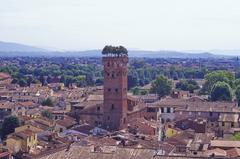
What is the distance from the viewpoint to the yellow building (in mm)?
41037

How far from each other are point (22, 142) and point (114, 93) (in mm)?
11771

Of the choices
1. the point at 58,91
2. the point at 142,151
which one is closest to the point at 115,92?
the point at 142,151

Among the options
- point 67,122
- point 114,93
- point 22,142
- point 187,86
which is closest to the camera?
point 22,142

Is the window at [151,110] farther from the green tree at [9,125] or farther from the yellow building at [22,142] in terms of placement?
the yellow building at [22,142]

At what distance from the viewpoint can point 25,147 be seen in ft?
135

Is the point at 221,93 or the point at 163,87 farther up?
the point at 221,93

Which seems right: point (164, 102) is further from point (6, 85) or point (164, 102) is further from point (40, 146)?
point (6, 85)

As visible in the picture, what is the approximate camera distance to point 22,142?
41.6 meters

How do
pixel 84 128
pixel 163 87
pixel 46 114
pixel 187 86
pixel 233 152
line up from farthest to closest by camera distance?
pixel 187 86 < pixel 163 87 < pixel 46 114 < pixel 84 128 < pixel 233 152

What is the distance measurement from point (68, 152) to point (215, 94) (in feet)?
139

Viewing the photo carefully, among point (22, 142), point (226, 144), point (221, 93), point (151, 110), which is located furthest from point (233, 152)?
point (221, 93)

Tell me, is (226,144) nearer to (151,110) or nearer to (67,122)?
(67,122)

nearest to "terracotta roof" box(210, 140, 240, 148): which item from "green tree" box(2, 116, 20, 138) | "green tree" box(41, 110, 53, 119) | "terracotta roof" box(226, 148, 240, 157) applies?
"terracotta roof" box(226, 148, 240, 157)

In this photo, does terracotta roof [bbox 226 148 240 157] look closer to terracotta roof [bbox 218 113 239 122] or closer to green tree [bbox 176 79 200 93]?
terracotta roof [bbox 218 113 239 122]
